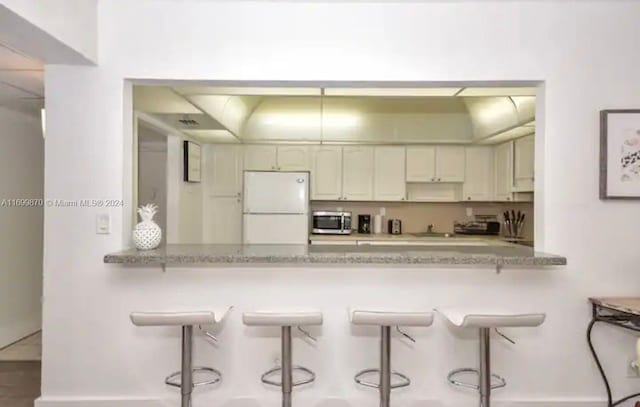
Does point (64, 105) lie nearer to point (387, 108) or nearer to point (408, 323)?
point (408, 323)

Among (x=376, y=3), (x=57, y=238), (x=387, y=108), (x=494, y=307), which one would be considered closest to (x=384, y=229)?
(x=387, y=108)

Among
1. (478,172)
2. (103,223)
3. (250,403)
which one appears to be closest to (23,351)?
(103,223)

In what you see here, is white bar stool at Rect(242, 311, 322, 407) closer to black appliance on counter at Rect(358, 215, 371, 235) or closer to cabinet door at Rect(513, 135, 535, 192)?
cabinet door at Rect(513, 135, 535, 192)

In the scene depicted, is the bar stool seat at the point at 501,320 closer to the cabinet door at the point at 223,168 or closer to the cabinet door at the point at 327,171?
the cabinet door at the point at 327,171

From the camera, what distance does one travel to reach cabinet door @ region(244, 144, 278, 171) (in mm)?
5344

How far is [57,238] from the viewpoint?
2727 mm

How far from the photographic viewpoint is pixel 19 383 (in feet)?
10.6

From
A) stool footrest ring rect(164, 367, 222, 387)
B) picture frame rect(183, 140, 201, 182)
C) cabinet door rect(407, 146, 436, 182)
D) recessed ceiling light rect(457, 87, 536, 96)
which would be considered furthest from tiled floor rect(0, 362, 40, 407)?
cabinet door rect(407, 146, 436, 182)

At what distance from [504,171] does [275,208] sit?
260 centimetres

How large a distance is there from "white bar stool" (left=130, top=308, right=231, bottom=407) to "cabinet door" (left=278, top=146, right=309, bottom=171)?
2.89 m

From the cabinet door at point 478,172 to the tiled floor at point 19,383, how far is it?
4557 millimetres

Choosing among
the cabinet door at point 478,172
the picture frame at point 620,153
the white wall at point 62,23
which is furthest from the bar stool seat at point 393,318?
the cabinet door at point 478,172

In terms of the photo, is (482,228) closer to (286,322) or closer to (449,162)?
(449,162)

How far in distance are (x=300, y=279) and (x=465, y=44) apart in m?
1.75
